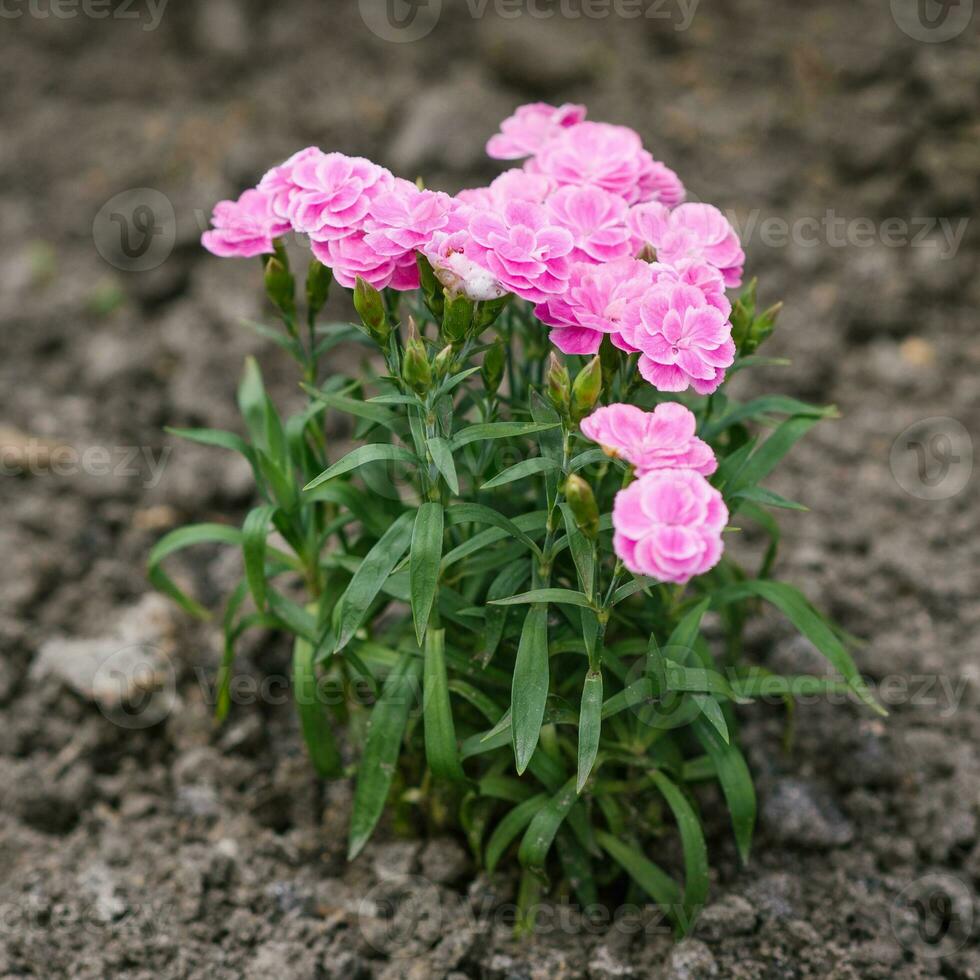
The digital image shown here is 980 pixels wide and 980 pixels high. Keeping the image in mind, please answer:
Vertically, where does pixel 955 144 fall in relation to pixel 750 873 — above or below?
above

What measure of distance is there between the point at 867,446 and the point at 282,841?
2119mm

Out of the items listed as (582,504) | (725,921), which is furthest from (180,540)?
(725,921)

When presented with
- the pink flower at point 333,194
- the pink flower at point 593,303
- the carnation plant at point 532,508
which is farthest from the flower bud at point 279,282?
the pink flower at point 593,303

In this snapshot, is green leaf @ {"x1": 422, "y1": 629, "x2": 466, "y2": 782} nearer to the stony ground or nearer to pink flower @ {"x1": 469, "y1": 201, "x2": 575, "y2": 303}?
the stony ground

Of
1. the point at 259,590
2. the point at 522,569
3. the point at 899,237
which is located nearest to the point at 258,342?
the point at 259,590

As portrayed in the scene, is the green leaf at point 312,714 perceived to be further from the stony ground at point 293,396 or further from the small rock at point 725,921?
the small rock at point 725,921

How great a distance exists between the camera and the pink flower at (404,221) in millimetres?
1723

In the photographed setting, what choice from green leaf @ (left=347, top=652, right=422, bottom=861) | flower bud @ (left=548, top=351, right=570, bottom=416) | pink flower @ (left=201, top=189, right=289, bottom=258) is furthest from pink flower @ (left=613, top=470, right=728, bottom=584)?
pink flower @ (left=201, top=189, right=289, bottom=258)

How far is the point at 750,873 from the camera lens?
2.28 meters

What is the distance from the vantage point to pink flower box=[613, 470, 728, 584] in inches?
56.7

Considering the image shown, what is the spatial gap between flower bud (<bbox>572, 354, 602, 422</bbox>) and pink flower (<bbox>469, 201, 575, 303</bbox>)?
135mm

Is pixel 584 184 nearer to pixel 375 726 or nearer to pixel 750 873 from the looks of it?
pixel 375 726

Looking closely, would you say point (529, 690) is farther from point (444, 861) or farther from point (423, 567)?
point (444, 861)

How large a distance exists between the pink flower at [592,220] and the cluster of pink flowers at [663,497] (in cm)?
33
